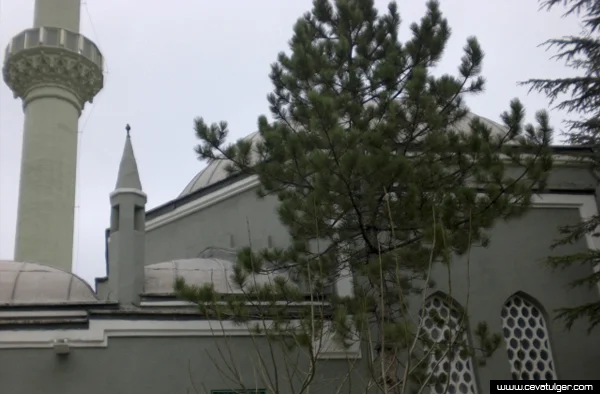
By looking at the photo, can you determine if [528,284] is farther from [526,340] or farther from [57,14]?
[57,14]

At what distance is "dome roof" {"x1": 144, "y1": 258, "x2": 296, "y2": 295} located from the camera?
11.1m

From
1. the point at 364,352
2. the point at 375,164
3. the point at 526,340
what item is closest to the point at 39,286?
the point at 364,352

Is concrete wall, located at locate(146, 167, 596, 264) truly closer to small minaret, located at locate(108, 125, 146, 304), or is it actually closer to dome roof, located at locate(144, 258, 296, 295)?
dome roof, located at locate(144, 258, 296, 295)

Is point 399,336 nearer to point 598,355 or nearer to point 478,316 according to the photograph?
point 478,316

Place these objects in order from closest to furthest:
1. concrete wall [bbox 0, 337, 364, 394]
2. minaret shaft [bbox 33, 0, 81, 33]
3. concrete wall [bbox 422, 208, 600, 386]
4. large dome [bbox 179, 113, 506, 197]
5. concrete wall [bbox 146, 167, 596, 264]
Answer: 1. concrete wall [bbox 0, 337, 364, 394]
2. concrete wall [bbox 422, 208, 600, 386]
3. concrete wall [bbox 146, 167, 596, 264]
4. large dome [bbox 179, 113, 506, 197]
5. minaret shaft [bbox 33, 0, 81, 33]

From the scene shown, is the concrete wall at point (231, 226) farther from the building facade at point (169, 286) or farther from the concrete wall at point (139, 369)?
the concrete wall at point (139, 369)

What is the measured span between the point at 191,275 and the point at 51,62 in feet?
22.6

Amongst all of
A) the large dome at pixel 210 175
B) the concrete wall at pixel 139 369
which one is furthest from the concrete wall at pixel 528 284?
the large dome at pixel 210 175

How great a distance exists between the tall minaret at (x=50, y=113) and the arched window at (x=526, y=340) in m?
8.22

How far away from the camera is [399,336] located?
7.55 metres

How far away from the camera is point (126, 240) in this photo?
10.6 metres

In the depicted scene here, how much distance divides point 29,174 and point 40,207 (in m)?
0.84

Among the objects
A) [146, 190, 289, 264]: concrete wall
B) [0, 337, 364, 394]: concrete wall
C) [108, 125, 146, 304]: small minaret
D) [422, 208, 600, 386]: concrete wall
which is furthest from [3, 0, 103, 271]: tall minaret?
[422, 208, 600, 386]: concrete wall

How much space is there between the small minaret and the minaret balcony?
229 inches
